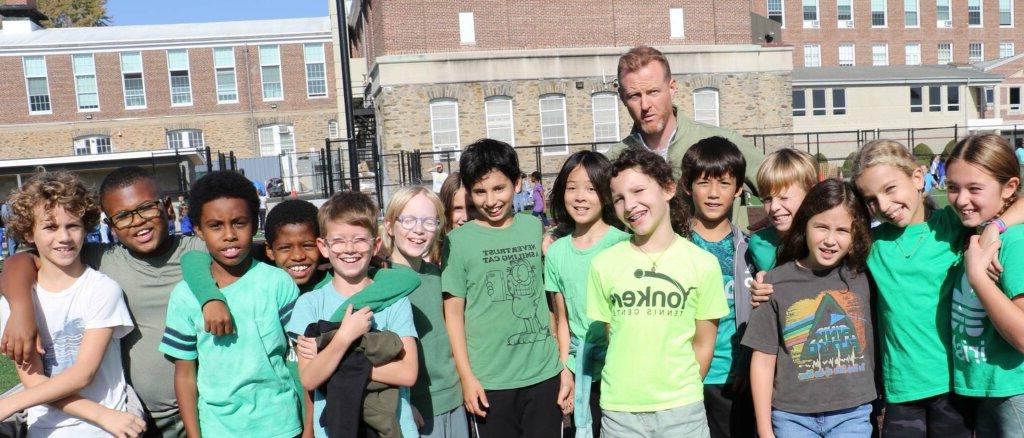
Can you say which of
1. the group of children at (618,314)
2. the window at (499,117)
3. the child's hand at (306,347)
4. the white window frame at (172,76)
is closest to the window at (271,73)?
the white window frame at (172,76)

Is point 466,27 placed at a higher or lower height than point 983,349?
higher

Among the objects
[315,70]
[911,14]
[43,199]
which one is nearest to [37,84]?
[315,70]

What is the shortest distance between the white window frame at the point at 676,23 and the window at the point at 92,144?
29111mm

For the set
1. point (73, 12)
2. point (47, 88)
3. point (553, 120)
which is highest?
point (73, 12)

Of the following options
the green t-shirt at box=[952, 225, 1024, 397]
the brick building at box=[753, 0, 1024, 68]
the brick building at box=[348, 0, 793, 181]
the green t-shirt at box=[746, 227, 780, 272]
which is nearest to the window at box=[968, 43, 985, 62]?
the brick building at box=[753, 0, 1024, 68]

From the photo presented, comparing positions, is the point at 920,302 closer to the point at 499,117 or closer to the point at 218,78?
the point at 499,117

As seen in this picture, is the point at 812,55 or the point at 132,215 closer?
the point at 132,215

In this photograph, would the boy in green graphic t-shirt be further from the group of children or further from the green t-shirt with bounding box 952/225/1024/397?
the green t-shirt with bounding box 952/225/1024/397

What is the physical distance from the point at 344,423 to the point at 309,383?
0.71ft

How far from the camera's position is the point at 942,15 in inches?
2142

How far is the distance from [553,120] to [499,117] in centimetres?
228

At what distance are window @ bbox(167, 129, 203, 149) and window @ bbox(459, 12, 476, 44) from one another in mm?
17238

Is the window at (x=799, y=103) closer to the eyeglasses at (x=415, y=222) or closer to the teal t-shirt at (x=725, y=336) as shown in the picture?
the teal t-shirt at (x=725, y=336)

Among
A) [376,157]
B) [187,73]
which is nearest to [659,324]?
[376,157]
